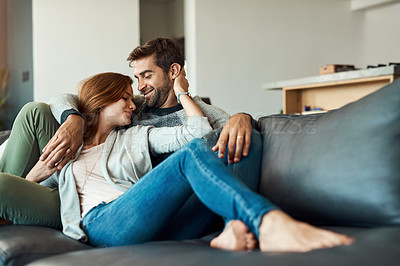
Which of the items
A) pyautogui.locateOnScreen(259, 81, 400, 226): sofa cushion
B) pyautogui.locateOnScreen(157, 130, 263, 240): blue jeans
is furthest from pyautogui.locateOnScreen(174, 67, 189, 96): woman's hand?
pyautogui.locateOnScreen(259, 81, 400, 226): sofa cushion

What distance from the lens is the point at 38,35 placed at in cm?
545

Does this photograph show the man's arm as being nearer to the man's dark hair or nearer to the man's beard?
the man's beard

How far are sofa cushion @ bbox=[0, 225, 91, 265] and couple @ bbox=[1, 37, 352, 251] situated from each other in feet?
0.27

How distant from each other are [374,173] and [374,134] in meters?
0.11

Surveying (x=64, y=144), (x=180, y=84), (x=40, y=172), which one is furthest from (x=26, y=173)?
(x=180, y=84)

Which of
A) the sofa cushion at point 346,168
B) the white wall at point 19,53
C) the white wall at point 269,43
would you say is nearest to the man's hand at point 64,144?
the sofa cushion at point 346,168

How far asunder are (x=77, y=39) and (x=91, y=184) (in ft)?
14.0

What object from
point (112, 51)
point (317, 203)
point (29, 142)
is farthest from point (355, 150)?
point (112, 51)

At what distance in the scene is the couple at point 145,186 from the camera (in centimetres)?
109

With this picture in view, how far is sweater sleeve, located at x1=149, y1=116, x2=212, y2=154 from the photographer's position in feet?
6.14

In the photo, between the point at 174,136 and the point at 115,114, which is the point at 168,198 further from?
the point at 115,114

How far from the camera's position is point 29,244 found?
133cm

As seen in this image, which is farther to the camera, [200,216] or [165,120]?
[165,120]

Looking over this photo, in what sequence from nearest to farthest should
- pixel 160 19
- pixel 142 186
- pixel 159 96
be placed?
1. pixel 142 186
2. pixel 159 96
3. pixel 160 19
